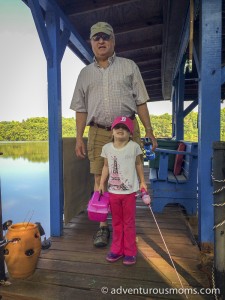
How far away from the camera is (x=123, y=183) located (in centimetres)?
223

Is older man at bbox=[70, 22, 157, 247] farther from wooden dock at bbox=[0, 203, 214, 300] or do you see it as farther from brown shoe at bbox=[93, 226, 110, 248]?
wooden dock at bbox=[0, 203, 214, 300]

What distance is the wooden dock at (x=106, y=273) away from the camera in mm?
1833

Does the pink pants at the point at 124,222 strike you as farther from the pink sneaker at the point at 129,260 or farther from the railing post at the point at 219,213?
the railing post at the point at 219,213

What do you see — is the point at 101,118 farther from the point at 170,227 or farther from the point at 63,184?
the point at 170,227

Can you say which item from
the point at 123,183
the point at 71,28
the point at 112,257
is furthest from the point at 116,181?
the point at 71,28

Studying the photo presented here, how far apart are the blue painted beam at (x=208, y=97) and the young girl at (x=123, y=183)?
679 millimetres

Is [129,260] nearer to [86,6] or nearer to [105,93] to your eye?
[105,93]

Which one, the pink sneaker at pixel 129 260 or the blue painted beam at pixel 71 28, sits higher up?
the blue painted beam at pixel 71 28

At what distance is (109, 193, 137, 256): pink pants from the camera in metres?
2.26

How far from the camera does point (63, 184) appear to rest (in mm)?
3164

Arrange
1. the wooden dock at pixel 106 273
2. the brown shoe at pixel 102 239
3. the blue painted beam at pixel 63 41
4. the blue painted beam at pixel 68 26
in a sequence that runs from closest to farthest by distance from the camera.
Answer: the wooden dock at pixel 106 273, the brown shoe at pixel 102 239, the blue painted beam at pixel 68 26, the blue painted beam at pixel 63 41

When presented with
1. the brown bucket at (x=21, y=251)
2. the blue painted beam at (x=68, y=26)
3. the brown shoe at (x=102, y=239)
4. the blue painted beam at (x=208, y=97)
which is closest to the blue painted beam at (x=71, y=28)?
the blue painted beam at (x=68, y=26)

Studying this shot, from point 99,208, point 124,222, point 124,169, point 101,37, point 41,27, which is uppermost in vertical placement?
point 41,27

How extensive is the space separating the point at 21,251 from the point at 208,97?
2.23 meters
